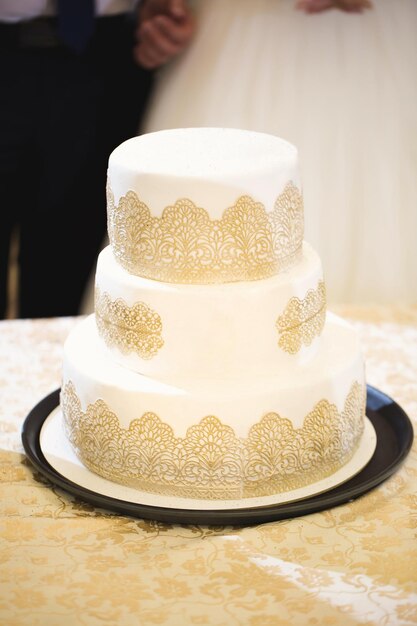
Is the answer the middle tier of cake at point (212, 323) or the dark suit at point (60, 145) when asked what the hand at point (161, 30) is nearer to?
the dark suit at point (60, 145)

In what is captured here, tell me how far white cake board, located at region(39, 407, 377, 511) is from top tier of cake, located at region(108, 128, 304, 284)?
1.08ft

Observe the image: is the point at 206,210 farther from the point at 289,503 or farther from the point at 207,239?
the point at 289,503

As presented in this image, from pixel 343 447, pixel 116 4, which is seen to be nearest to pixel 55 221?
pixel 116 4

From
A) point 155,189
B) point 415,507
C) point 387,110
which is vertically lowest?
point 415,507

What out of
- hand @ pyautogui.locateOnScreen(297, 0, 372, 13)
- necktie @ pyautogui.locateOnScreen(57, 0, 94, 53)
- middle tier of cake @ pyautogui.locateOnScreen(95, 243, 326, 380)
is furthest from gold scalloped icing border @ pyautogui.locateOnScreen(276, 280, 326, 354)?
necktie @ pyautogui.locateOnScreen(57, 0, 94, 53)

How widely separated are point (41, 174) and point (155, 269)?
1.48 metres

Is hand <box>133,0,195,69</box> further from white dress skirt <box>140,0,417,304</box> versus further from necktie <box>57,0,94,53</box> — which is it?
necktie <box>57,0,94,53</box>

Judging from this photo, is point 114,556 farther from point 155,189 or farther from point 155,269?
point 155,189

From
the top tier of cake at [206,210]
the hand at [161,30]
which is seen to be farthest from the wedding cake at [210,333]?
the hand at [161,30]

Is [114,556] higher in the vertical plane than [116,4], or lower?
lower

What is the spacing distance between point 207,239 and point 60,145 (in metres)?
1.47

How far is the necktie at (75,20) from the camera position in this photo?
7.80 ft

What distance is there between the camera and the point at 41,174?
2.77m

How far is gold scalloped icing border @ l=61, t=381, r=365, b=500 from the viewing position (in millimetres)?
1396
